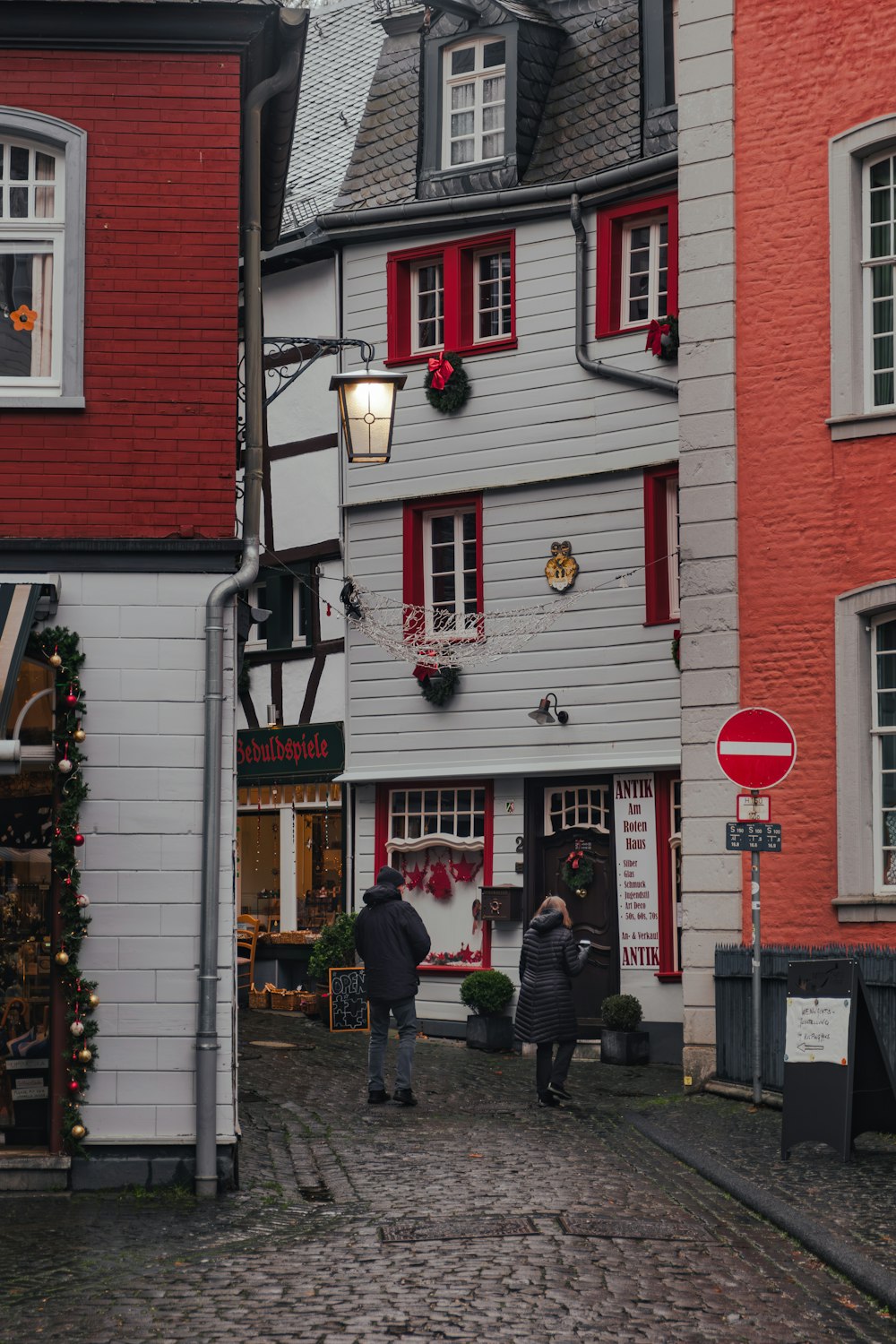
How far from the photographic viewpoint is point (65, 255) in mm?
11531

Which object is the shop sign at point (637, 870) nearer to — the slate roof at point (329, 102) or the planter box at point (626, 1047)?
the planter box at point (626, 1047)

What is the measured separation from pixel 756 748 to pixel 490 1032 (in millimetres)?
7631

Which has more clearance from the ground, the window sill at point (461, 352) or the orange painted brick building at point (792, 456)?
the window sill at point (461, 352)

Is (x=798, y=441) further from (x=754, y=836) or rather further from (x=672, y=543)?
(x=672, y=543)

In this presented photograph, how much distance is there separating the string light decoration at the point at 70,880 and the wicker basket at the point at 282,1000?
42.9ft

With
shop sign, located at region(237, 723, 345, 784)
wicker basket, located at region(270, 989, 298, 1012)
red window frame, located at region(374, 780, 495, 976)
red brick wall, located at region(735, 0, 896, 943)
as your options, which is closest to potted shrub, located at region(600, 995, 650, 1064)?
red window frame, located at region(374, 780, 495, 976)

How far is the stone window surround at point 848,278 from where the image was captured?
1542cm

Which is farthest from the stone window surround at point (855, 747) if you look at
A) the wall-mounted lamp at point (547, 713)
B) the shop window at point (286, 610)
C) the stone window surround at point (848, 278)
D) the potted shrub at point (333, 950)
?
the shop window at point (286, 610)

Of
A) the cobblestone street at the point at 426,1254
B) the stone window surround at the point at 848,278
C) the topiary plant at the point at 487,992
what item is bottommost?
the cobblestone street at the point at 426,1254

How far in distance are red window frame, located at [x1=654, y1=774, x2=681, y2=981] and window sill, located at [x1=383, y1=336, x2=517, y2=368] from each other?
525 cm

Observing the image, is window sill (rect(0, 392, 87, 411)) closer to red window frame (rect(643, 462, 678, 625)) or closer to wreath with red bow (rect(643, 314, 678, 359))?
wreath with red bow (rect(643, 314, 678, 359))

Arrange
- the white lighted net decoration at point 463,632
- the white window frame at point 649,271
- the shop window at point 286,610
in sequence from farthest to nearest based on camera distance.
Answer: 1. the shop window at point 286,610
2. the white lighted net decoration at point 463,632
3. the white window frame at point 649,271

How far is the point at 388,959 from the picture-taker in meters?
15.4

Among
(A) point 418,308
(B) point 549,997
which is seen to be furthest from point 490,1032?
A: (A) point 418,308
